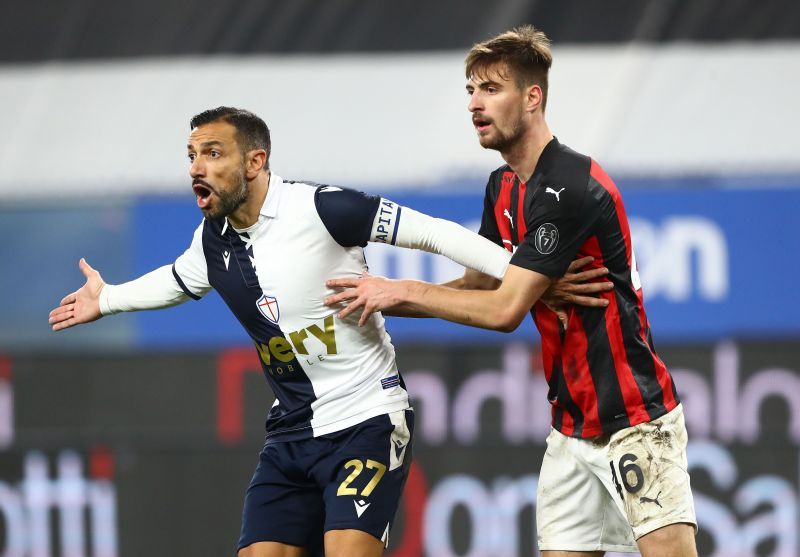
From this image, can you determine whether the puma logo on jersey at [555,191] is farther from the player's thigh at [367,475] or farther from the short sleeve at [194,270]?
the short sleeve at [194,270]

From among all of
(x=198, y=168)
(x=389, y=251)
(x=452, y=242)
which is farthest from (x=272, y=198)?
(x=389, y=251)

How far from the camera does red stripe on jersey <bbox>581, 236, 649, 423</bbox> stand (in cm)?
391

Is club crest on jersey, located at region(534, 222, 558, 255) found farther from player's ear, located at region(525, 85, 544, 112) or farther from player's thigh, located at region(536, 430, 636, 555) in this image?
player's thigh, located at region(536, 430, 636, 555)

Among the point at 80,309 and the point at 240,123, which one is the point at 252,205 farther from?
the point at 80,309

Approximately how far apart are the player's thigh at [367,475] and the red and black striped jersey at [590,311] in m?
0.54

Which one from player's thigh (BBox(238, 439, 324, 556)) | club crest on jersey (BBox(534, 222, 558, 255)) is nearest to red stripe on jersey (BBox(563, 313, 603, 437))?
club crest on jersey (BBox(534, 222, 558, 255))

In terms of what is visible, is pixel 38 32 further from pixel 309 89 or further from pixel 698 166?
pixel 698 166

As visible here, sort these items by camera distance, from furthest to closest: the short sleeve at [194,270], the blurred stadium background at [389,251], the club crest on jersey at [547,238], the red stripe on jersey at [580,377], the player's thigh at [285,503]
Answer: the blurred stadium background at [389,251]
the short sleeve at [194,270]
the player's thigh at [285,503]
the red stripe on jersey at [580,377]
the club crest on jersey at [547,238]

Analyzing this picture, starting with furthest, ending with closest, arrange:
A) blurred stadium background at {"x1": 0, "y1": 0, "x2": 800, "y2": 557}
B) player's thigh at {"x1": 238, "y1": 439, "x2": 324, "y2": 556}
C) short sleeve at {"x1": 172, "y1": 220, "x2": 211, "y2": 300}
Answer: blurred stadium background at {"x1": 0, "y1": 0, "x2": 800, "y2": 557}
short sleeve at {"x1": 172, "y1": 220, "x2": 211, "y2": 300}
player's thigh at {"x1": 238, "y1": 439, "x2": 324, "y2": 556}

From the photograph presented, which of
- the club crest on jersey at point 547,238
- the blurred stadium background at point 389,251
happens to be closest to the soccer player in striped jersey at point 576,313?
the club crest on jersey at point 547,238

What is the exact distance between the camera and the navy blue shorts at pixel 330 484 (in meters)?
3.97

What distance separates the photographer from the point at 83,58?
844cm

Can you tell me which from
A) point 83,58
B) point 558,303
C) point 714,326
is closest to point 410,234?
point 558,303

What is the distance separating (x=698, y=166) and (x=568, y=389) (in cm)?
371
